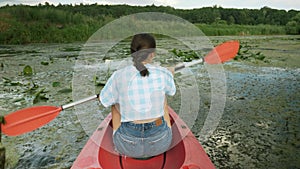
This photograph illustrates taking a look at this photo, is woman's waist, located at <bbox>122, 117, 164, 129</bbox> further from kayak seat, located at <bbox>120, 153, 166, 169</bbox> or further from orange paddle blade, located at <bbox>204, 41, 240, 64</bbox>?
orange paddle blade, located at <bbox>204, 41, 240, 64</bbox>

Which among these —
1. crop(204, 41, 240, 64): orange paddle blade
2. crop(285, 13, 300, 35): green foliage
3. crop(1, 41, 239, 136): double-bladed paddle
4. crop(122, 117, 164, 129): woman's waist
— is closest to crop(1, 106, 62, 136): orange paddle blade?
crop(1, 41, 239, 136): double-bladed paddle

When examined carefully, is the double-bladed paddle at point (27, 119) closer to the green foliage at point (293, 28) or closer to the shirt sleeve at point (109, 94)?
the shirt sleeve at point (109, 94)

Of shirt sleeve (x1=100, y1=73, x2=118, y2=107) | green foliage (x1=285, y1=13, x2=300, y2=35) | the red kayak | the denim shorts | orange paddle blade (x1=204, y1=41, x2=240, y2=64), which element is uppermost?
green foliage (x1=285, y1=13, x2=300, y2=35)

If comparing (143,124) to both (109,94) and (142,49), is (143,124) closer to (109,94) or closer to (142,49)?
(109,94)

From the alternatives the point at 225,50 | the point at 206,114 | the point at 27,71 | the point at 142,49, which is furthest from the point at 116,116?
the point at 27,71

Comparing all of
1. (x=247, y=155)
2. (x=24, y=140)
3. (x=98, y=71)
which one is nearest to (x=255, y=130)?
(x=247, y=155)

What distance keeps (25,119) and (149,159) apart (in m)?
0.75

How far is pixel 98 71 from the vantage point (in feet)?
15.8

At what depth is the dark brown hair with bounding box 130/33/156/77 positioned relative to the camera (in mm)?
1255

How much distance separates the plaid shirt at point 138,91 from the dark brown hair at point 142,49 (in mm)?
29

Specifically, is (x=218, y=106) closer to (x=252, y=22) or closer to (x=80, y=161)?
(x=80, y=161)

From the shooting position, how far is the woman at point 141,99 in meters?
1.29

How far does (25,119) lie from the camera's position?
5.05 ft

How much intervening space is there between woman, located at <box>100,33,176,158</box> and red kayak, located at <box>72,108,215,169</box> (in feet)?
0.49
